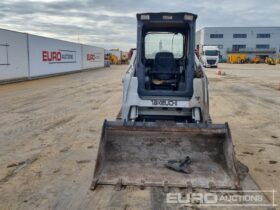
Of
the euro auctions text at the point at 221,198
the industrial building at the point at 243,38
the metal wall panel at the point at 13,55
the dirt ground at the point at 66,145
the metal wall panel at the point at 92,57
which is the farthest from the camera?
the industrial building at the point at 243,38

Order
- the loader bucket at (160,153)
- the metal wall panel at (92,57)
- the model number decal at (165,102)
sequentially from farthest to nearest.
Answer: the metal wall panel at (92,57) < the model number decal at (165,102) < the loader bucket at (160,153)

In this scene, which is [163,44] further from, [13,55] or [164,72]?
[13,55]

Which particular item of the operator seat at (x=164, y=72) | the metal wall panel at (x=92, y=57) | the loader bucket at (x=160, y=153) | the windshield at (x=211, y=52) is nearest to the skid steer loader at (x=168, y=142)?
the loader bucket at (x=160, y=153)

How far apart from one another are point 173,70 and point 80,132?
8.61ft

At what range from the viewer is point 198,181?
409 cm

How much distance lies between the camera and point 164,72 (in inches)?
270

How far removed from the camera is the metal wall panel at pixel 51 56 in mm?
21953

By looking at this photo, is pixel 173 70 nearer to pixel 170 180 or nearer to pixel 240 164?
pixel 240 164

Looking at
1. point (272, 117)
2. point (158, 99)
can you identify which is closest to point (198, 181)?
point (158, 99)

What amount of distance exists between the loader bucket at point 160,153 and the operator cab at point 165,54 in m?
1.62

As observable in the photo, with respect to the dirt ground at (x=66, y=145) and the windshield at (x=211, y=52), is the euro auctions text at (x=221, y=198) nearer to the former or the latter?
the dirt ground at (x=66, y=145)

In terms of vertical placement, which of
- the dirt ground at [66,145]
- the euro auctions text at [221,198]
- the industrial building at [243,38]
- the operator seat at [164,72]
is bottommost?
the euro auctions text at [221,198]

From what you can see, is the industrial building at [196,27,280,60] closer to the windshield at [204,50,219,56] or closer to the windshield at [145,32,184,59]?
the windshield at [204,50,219,56]

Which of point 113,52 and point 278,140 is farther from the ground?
point 113,52
